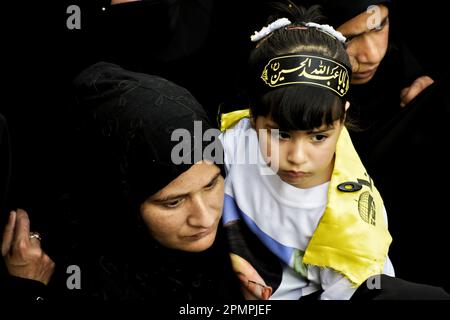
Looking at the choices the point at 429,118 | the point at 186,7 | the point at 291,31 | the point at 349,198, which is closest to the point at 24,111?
the point at 186,7

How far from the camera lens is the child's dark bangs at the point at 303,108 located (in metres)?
2.26

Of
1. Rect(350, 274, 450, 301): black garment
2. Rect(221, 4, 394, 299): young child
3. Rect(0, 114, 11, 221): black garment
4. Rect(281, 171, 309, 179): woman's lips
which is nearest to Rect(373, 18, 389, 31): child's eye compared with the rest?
Rect(221, 4, 394, 299): young child

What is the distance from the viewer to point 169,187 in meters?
2.20

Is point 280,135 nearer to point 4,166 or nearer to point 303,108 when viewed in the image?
point 303,108

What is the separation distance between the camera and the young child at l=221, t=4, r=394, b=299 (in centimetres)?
230

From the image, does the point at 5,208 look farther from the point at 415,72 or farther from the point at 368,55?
the point at 415,72

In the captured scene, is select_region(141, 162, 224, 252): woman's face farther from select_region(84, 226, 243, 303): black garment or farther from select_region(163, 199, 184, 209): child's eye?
select_region(84, 226, 243, 303): black garment

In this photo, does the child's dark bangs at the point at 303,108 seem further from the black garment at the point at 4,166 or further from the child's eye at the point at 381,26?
the black garment at the point at 4,166

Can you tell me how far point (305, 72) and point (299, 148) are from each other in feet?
0.90

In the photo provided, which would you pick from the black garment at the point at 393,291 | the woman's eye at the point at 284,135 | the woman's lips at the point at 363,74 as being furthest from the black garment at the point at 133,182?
the woman's lips at the point at 363,74

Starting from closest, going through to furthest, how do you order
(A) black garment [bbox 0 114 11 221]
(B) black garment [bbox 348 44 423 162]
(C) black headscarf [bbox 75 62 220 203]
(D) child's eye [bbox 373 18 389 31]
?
(C) black headscarf [bbox 75 62 220 203] → (A) black garment [bbox 0 114 11 221] → (D) child's eye [bbox 373 18 389 31] → (B) black garment [bbox 348 44 423 162]

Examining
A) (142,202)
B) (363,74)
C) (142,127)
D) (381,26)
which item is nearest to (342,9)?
(381,26)

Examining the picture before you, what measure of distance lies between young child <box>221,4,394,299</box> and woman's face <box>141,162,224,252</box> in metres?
0.27

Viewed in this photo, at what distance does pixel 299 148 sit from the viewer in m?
2.29
